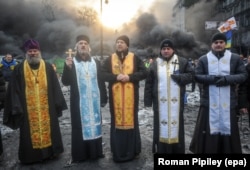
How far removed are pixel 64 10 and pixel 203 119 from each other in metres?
47.9

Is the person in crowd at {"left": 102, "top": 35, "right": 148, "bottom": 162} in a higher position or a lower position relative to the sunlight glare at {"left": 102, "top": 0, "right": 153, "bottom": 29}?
lower

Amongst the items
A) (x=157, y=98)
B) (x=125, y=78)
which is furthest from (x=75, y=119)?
(x=157, y=98)

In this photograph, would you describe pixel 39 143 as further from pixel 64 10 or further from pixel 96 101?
pixel 64 10

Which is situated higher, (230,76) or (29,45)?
(29,45)

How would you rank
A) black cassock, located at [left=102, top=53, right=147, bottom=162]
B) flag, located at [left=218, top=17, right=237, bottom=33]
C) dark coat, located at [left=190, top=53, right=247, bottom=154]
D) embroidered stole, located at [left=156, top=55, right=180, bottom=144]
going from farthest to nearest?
flag, located at [left=218, top=17, right=237, bottom=33]
black cassock, located at [left=102, top=53, right=147, bottom=162]
embroidered stole, located at [left=156, top=55, right=180, bottom=144]
dark coat, located at [left=190, top=53, right=247, bottom=154]

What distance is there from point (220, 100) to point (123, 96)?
5.09 feet

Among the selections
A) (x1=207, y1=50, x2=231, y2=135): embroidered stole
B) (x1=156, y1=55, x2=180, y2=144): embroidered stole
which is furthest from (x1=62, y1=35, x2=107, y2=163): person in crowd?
(x1=207, y1=50, x2=231, y2=135): embroidered stole

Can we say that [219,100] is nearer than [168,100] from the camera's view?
Yes

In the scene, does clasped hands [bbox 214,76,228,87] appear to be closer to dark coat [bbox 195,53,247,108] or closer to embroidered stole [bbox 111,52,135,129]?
dark coat [bbox 195,53,247,108]

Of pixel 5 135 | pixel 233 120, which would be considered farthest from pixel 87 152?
pixel 5 135

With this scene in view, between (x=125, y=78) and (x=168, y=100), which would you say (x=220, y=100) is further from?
(x=125, y=78)

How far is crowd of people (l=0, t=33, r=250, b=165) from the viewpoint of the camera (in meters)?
4.84

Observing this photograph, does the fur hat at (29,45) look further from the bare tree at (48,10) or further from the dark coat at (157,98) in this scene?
the bare tree at (48,10)

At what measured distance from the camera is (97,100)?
5.29m
